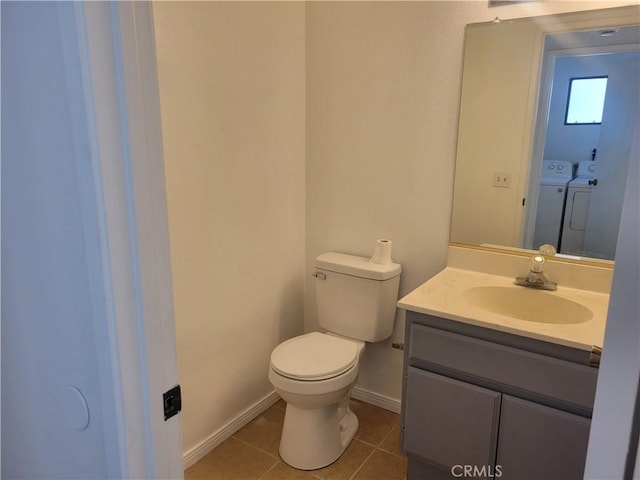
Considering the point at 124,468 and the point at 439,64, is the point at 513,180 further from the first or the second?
the point at 124,468

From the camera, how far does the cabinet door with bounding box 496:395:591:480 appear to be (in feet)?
4.65

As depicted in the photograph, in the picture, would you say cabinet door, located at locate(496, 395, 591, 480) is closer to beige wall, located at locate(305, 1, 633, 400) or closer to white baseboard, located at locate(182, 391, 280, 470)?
beige wall, located at locate(305, 1, 633, 400)

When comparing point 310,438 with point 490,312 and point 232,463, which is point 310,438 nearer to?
point 232,463

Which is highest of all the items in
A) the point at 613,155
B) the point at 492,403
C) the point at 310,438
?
the point at 613,155

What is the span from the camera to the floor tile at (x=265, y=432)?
7.09ft

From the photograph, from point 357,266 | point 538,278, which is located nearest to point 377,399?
point 357,266

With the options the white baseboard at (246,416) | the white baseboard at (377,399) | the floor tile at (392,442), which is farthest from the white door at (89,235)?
the white baseboard at (377,399)

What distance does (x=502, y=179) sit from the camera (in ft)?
6.34

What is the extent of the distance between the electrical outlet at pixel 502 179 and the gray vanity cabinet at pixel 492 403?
0.70 m

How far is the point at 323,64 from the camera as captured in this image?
229 cm

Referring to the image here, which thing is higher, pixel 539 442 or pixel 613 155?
pixel 613 155

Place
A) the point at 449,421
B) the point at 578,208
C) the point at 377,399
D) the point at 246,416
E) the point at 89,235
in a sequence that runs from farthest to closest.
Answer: the point at 377,399, the point at 246,416, the point at 578,208, the point at 449,421, the point at 89,235

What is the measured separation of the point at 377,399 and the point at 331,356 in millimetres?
620

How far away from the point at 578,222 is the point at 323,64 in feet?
4.53
